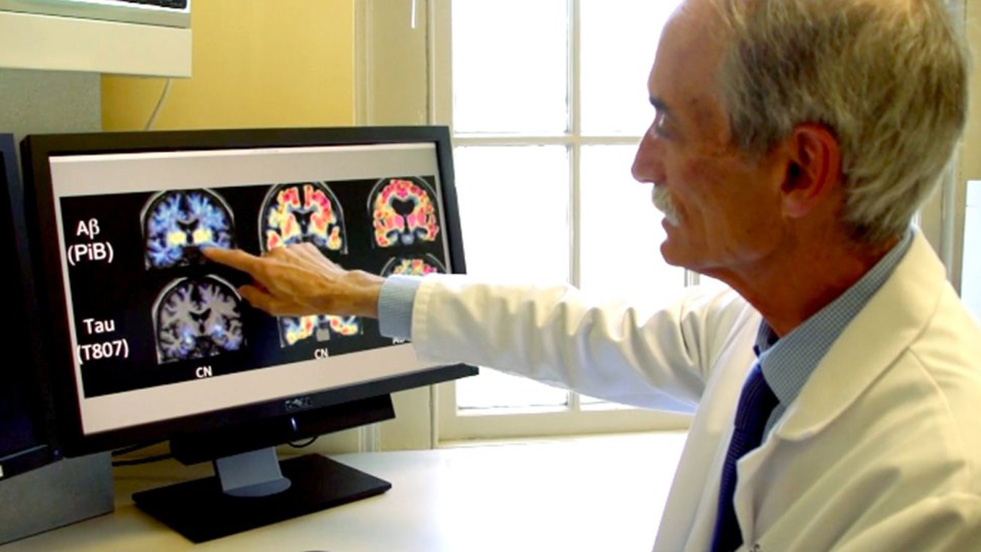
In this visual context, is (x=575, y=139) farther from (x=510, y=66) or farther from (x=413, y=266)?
(x=413, y=266)

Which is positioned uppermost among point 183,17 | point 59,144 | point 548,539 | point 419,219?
point 183,17

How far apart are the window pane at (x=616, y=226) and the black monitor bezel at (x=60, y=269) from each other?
467 millimetres

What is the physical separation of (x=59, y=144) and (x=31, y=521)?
1.59 ft

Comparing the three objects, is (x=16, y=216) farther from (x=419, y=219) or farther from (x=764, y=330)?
(x=764, y=330)

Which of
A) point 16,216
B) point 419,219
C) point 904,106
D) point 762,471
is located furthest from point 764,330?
point 16,216

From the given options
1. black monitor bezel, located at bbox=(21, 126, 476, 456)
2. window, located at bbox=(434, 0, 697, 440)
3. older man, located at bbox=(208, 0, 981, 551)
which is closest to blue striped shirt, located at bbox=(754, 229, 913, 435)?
older man, located at bbox=(208, 0, 981, 551)

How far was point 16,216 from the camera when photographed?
118 centimetres

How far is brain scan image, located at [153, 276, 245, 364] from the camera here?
1305 mm

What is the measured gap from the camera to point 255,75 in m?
1.59

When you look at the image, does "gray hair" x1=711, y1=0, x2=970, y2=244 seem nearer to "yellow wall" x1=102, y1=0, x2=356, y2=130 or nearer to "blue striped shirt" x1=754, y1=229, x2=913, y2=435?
"blue striped shirt" x1=754, y1=229, x2=913, y2=435

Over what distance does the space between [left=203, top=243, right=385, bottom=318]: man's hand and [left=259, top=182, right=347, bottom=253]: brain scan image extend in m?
0.04

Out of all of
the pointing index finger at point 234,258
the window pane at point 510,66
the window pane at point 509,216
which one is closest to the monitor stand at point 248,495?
the pointing index finger at point 234,258

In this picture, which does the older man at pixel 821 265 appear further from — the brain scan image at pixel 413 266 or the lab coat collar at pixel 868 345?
the brain scan image at pixel 413 266

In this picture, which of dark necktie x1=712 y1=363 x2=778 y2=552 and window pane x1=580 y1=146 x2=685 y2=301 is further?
window pane x1=580 y1=146 x2=685 y2=301
